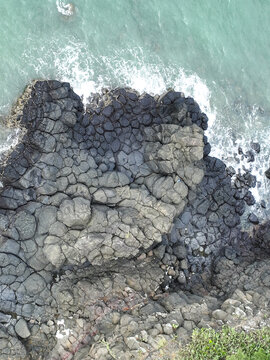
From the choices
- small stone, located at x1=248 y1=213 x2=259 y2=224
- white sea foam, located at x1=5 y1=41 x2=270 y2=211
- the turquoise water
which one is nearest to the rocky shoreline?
white sea foam, located at x1=5 y1=41 x2=270 y2=211

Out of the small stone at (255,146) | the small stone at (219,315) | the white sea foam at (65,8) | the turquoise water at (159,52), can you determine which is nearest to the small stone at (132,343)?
the small stone at (219,315)

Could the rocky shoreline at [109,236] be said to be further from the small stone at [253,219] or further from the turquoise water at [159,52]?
the small stone at [253,219]

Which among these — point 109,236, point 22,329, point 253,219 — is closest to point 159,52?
point 253,219

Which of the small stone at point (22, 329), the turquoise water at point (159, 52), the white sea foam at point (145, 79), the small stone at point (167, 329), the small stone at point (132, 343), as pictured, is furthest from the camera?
the white sea foam at point (145, 79)

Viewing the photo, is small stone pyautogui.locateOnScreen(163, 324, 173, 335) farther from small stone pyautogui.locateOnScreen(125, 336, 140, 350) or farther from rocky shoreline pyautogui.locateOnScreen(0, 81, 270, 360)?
small stone pyautogui.locateOnScreen(125, 336, 140, 350)

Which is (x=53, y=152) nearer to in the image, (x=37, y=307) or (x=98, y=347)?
(x=37, y=307)
